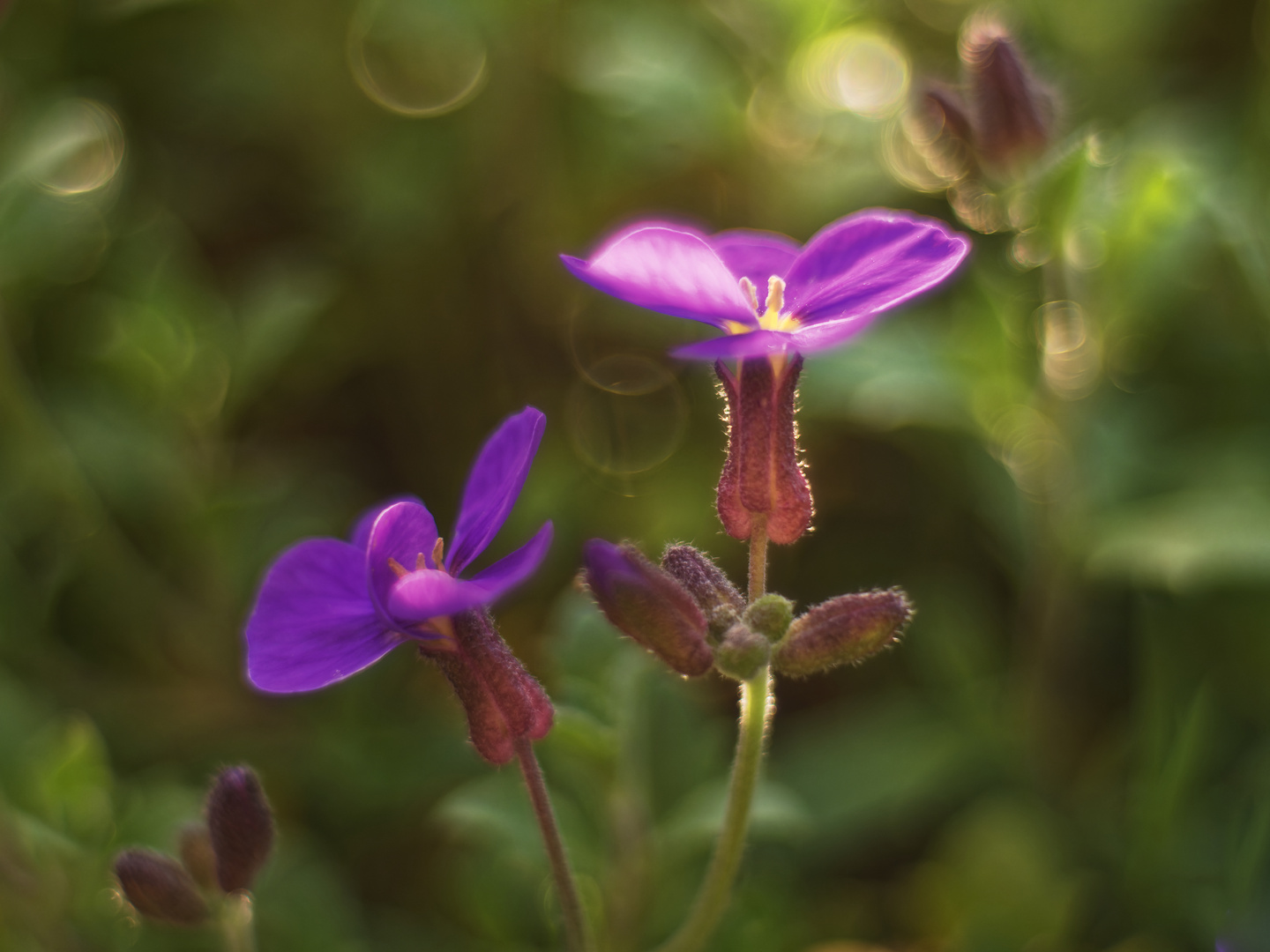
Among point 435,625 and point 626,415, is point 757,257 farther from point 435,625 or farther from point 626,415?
point 626,415

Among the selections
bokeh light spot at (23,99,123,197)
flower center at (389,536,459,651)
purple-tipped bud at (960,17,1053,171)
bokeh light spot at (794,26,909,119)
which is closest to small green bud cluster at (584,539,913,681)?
flower center at (389,536,459,651)

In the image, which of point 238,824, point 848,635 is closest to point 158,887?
point 238,824

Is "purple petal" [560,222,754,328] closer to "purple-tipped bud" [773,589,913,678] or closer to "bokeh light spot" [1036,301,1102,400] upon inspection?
"purple-tipped bud" [773,589,913,678]

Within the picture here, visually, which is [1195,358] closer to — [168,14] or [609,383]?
[609,383]

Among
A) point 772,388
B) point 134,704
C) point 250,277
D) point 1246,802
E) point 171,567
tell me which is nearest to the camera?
point 772,388

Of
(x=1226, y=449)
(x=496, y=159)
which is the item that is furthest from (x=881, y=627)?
(x=496, y=159)

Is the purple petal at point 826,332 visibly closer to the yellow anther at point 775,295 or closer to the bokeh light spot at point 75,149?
the yellow anther at point 775,295
